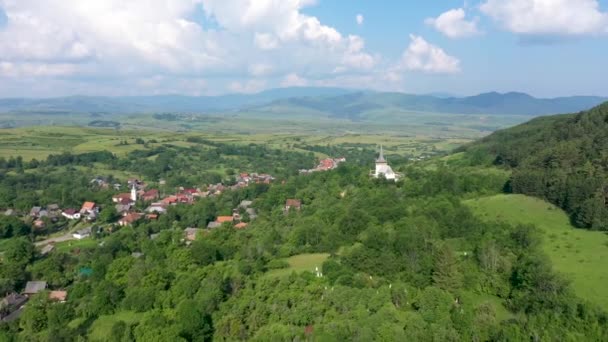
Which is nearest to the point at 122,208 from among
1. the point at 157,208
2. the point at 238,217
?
the point at 157,208

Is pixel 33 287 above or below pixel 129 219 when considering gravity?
above

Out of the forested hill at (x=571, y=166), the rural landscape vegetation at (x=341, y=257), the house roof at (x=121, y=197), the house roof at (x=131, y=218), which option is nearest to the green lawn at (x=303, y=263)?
the rural landscape vegetation at (x=341, y=257)

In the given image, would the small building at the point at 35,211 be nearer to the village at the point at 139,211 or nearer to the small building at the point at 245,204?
the village at the point at 139,211

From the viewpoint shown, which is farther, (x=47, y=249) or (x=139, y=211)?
(x=139, y=211)

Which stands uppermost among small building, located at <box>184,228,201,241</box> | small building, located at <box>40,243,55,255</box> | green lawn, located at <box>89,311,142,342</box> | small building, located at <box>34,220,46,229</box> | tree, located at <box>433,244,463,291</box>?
tree, located at <box>433,244,463,291</box>

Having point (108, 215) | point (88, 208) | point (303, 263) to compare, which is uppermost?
point (303, 263)

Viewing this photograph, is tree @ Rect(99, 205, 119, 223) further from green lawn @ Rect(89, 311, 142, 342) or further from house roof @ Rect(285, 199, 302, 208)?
green lawn @ Rect(89, 311, 142, 342)

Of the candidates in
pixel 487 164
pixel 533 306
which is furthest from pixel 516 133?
pixel 533 306

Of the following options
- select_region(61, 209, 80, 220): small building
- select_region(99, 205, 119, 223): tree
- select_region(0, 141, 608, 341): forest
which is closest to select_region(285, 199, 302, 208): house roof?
select_region(0, 141, 608, 341): forest

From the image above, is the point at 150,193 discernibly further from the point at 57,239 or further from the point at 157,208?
the point at 57,239
